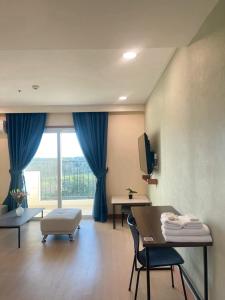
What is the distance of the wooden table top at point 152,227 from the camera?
6.76 feet

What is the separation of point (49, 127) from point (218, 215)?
4914mm

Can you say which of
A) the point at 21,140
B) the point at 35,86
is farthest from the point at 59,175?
the point at 35,86

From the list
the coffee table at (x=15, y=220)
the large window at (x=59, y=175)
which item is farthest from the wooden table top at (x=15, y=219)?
the large window at (x=59, y=175)

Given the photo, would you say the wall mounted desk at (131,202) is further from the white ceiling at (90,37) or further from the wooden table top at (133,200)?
the white ceiling at (90,37)

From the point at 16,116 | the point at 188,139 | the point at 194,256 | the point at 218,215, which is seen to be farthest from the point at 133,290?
the point at 16,116

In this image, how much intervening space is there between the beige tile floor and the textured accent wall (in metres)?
0.78

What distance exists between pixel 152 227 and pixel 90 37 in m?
1.87

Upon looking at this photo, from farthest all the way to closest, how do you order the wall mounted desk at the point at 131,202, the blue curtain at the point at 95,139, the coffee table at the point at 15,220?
1. the blue curtain at the point at 95,139
2. the wall mounted desk at the point at 131,202
3. the coffee table at the point at 15,220

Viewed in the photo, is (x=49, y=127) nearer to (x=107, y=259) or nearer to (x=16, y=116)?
(x=16, y=116)

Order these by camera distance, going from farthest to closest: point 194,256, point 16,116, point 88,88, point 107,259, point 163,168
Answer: point 16,116, point 88,88, point 163,168, point 107,259, point 194,256

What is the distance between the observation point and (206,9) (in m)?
1.93

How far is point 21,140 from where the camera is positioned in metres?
6.01

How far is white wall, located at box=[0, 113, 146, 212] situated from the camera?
6105 mm

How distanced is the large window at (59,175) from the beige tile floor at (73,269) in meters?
1.41
